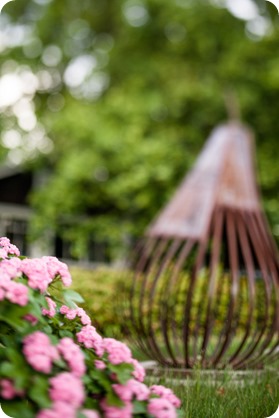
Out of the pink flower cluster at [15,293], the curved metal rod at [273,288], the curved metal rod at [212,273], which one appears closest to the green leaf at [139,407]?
the pink flower cluster at [15,293]

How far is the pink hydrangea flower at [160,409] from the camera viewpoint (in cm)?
201

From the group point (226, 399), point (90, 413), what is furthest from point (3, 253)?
point (226, 399)

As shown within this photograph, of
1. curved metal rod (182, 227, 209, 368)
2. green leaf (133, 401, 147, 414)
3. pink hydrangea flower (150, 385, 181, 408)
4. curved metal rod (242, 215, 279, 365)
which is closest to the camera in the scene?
green leaf (133, 401, 147, 414)

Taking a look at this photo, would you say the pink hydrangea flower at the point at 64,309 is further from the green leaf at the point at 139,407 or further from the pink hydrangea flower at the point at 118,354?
the green leaf at the point at 139,407

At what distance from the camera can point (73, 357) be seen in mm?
1907

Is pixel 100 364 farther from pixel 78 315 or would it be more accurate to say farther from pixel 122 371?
pixel 78 315

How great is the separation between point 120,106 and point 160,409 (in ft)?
33.8

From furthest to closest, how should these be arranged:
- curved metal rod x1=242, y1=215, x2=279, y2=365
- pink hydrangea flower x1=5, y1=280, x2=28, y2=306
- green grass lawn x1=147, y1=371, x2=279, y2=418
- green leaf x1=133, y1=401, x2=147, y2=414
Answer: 1. curved metal rod x1=242, y1=215, x2=279, y2=365
2. green grass lawn x1=147, y1=371, x2=279, y2=418
3. green leaf x1=133, y1=401, x2=147, y2=414
4. pink hydrangea flower x1=5, y1=280, x2=28, y2=306

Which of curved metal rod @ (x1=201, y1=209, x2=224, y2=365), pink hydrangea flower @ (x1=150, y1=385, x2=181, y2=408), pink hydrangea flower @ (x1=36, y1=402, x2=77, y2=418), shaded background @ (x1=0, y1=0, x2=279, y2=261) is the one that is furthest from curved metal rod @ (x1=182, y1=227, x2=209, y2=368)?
shaded background @ (x1=0, y1=0, x2=279, y2=261)

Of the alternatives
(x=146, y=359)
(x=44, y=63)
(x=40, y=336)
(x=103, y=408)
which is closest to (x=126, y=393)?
(x=103, y=408)

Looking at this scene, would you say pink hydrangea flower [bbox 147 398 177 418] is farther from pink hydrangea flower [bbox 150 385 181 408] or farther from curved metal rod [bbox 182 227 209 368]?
curved metal rod [bbox 182 227 209 368]

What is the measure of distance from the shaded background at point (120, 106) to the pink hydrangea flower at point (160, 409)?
846cm

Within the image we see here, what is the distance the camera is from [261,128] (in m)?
12.9

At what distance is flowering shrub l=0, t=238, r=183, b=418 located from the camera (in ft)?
5.83
